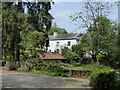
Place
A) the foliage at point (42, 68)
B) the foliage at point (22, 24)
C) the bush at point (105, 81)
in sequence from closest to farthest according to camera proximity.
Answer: the bush at point (105, 81)
the foliage at point (42, 68)
the foliage at point (22, 24)

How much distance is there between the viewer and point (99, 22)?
98.9ft

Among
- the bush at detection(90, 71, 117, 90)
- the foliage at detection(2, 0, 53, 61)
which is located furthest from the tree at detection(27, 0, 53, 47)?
the bush at detection(90, 71, 117, 90)

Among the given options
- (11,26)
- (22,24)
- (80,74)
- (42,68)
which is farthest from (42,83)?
(22,24)

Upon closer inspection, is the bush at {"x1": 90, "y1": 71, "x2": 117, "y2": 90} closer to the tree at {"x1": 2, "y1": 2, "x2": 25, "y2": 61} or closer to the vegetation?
the vegetation

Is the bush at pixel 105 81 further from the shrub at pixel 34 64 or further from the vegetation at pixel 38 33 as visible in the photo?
the shrub at pixel 34 64

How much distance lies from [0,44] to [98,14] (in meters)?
15.5

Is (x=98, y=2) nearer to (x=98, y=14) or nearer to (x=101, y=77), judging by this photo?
(x=98, y=14)

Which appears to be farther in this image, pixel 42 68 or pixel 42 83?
pixel 42 68

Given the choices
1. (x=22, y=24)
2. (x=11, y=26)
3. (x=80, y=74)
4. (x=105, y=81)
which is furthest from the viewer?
(x=22, y=24)

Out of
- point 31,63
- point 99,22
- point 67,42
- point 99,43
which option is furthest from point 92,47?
point 67,42

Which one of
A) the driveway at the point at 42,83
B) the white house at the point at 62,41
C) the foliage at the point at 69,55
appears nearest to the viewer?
the driveway at the point at 42,83

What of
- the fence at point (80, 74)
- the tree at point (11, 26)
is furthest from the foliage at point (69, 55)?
the fence at point (80, 74)

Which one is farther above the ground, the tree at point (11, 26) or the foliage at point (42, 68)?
the tree at point (11, 26)

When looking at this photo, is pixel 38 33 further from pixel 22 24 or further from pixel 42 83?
pixel 42 83
